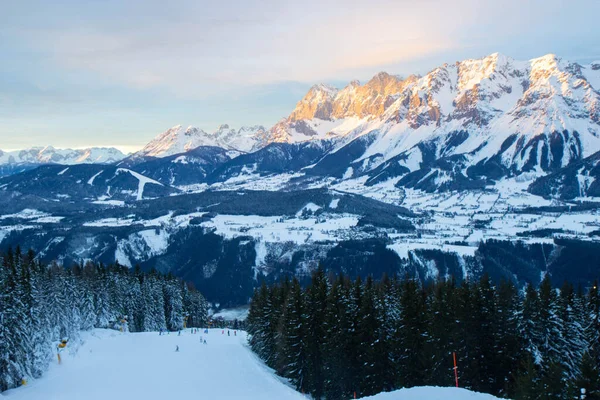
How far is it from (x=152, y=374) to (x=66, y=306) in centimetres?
2379

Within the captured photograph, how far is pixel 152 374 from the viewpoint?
198ft

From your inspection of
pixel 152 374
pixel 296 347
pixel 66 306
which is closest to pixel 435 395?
pixel 296 347

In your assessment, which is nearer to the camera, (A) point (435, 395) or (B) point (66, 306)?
(A) point (435, 395)

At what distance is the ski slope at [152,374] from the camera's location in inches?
2053

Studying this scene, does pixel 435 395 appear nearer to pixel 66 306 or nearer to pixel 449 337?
pixel 449 337

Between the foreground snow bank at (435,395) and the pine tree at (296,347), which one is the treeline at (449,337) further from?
the foreground snow bank at (435,395)

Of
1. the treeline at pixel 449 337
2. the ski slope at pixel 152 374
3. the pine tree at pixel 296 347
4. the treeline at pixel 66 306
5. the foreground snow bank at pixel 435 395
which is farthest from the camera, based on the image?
the pine tree at pixel 296 347

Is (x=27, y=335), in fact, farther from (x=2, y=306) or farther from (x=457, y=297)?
(x=457, y=297)

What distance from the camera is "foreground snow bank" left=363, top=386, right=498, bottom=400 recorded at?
101 feet

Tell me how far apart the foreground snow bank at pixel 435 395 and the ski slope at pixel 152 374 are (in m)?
22.9

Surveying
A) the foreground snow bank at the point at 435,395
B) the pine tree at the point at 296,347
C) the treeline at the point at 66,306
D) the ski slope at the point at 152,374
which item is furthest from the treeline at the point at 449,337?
the treeline at the point at 66,306

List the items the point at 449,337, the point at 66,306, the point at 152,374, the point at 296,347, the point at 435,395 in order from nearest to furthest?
the point at 435,395
the point at 449,337
the point at 152,374
the point at 296,347
the point at 66,306

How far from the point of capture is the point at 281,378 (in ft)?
221

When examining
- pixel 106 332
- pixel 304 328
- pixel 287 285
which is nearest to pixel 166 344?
pixel 106 332
